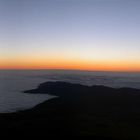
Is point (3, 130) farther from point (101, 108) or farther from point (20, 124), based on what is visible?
point (101, 108)

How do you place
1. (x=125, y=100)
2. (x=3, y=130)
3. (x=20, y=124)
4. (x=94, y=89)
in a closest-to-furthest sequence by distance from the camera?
(x=3, y=130), (x=20, y=124), (x=125, y=100), (x=94, y=89)

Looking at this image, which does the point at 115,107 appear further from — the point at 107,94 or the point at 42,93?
the point at 42,93

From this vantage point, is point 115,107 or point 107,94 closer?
point 115,107

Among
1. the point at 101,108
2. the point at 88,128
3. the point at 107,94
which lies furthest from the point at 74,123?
the point at 107,94

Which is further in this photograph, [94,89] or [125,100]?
[94,89]

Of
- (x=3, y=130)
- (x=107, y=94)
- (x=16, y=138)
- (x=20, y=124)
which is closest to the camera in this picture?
(x=16, y=138)

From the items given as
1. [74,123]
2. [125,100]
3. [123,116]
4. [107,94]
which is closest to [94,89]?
[107,94]
